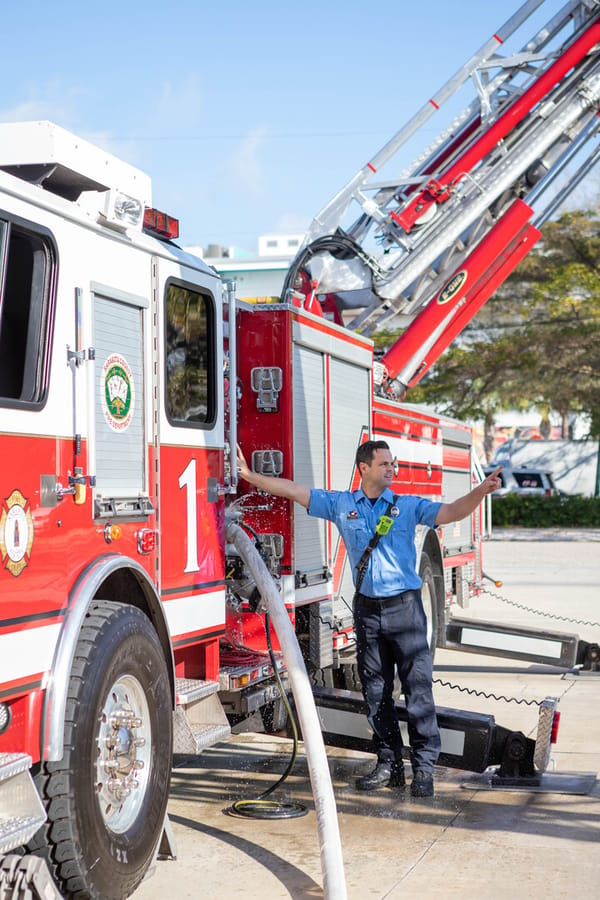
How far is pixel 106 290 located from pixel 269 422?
195 cm

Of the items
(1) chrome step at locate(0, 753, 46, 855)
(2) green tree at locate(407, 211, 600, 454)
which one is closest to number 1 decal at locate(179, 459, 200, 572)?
(1) chrome step at locate(0, 753, 46, 855)

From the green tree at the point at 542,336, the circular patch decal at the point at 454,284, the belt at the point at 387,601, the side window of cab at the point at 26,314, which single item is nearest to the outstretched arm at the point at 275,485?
the belt at the point at 387,601

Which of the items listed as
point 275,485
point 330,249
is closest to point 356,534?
point 275,485

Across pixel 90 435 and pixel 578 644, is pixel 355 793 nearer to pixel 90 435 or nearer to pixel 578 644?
pixel 90 435

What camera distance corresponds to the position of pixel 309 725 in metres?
5.14

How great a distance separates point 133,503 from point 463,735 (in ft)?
A: 8.12

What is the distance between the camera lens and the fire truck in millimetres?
3881

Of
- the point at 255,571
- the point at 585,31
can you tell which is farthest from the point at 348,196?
the point at 255,571

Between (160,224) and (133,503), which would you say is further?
(160,224)

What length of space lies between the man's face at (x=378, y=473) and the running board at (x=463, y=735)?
3.61ft

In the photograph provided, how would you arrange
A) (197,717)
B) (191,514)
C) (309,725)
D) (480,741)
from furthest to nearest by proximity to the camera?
(480,741), (197,717), (191,514), (309,725)

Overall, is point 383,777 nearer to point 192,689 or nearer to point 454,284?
point 192,689

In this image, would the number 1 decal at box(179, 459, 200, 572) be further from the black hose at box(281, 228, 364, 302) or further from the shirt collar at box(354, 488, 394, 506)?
the black hose at box(281, 228, 364, 302)

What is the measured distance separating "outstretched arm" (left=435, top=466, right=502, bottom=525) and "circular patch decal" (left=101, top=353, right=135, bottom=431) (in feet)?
6.34
